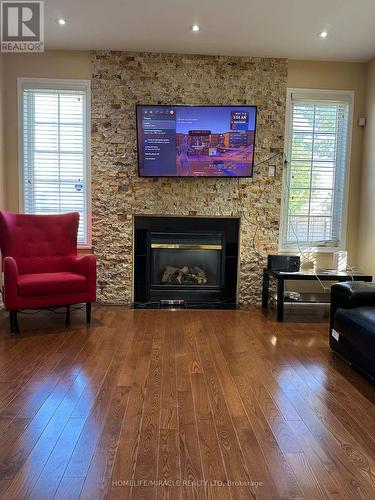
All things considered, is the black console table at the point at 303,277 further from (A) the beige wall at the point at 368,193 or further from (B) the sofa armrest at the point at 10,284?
(B) the sofa armrest at the point at 10,284

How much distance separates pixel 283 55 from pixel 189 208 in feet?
6.91

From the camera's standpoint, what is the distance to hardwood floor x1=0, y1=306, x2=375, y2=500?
1.58m

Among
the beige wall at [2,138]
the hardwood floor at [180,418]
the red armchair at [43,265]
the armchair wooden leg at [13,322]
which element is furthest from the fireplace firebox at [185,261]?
the beige wall at [2,138]

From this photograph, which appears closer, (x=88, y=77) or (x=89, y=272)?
(x=89, y=272)

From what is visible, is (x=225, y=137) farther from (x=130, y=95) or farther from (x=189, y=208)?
(x=130, y=95)

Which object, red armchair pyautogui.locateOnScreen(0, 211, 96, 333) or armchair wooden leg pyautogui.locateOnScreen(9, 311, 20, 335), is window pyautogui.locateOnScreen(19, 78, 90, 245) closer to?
red armchair pyautogui.locateOnScreen(0, 211, 96, 333)

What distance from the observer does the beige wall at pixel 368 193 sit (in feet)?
14.8

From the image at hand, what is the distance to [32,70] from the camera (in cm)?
452

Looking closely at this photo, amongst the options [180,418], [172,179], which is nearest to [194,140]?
[172,179]

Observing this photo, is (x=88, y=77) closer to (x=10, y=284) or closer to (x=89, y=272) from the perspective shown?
(x=89, y=272)

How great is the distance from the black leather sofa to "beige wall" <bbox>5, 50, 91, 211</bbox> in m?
3.72

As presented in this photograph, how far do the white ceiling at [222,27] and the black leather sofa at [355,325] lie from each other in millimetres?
2558

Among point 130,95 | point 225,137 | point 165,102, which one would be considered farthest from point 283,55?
point 130,95

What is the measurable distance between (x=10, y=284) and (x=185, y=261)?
7.14 feet
